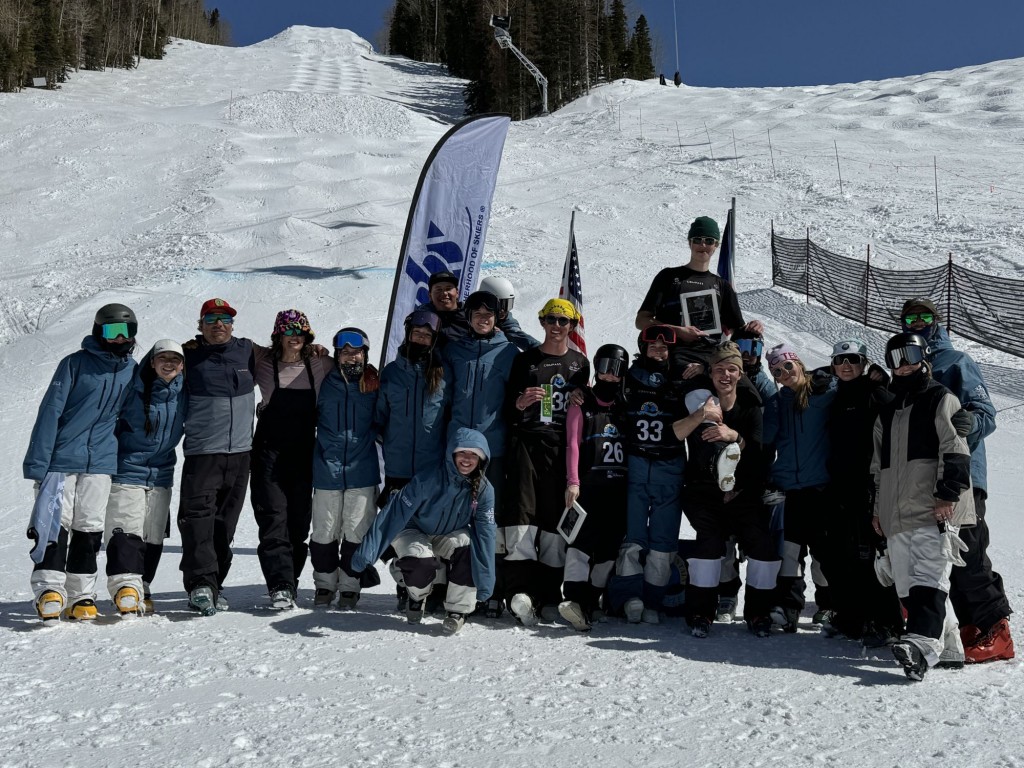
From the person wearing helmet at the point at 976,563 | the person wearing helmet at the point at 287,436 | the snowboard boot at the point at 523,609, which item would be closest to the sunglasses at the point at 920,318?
the person wearing helmet at the point at 976,563

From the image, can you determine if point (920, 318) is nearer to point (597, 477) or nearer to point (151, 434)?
point (597, 477)

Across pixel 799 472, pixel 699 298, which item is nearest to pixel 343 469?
pixel 699 298

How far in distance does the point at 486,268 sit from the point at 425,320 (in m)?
10.9

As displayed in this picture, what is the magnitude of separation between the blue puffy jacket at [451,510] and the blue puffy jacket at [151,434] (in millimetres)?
1274

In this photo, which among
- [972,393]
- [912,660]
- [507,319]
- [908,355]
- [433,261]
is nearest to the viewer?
[912,660]

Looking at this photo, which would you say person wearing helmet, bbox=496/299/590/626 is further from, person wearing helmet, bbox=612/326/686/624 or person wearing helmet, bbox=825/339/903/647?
person wearing helmet, bbox=825/339/903/647

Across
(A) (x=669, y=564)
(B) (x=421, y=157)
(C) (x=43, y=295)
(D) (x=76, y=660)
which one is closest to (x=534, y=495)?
(A) (x=669, y=564)

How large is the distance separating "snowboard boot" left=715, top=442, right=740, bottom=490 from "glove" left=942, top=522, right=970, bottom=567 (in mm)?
1031

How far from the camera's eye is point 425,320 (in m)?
4.95

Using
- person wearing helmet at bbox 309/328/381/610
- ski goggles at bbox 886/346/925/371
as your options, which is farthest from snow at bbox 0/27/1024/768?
ski goggles at bbox 886/346/925/371

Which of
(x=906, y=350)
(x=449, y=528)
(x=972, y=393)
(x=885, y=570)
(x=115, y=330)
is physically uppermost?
(x=115, y=330)

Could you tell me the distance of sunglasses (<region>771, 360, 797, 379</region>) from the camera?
480 centimetres

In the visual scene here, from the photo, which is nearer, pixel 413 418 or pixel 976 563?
pixel 976 563

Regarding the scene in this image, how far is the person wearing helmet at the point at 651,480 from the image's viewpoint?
4.79 m
